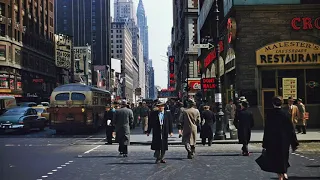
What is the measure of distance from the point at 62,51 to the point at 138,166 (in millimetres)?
88538

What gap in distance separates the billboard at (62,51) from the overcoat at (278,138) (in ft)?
289

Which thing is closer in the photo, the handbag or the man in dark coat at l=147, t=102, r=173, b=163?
the handbag

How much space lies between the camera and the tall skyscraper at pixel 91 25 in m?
168

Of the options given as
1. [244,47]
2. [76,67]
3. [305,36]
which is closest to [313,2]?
[305,36]

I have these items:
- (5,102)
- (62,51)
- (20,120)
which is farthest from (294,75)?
(62,51)

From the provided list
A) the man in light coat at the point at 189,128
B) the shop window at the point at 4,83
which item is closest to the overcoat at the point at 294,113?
the man in light coat at the point at 189,128

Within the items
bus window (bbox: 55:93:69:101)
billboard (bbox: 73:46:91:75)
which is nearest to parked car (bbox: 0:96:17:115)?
bus window (bbox: 55:93:69:101)

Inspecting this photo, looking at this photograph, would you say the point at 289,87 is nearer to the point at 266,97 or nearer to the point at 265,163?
the point at 266,97

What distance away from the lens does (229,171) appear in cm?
1095

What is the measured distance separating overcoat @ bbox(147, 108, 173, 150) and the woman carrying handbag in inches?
197

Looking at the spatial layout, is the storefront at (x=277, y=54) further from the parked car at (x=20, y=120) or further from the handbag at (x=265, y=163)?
the handbag at (x=265, y=163)

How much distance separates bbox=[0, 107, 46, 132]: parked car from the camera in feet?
84.7

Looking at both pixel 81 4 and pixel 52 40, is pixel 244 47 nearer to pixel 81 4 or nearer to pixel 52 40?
pixel 52 40

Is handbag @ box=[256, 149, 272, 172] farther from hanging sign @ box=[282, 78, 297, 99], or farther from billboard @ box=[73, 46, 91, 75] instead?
billboard @ box=[73, 46, 91, 75]
